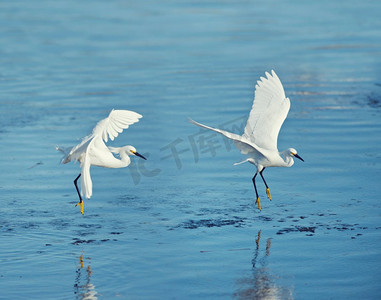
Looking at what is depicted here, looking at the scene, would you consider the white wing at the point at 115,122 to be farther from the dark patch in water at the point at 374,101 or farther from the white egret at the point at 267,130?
the dark patch in water at the point at 374,101

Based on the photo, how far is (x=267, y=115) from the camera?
40.0ft

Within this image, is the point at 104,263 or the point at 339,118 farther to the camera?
the point at 339,118

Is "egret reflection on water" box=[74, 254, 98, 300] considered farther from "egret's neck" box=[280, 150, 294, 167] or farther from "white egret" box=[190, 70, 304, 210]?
"egret's neck" box=[280, 150, 294, 167]

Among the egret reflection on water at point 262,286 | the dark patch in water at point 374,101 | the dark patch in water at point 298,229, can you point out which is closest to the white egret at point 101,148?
the egret reflection on water at point 262,286

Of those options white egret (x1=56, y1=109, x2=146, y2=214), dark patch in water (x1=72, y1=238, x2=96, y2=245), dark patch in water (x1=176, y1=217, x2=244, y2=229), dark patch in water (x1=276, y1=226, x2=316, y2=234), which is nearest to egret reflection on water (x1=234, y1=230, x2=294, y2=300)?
dark patch in water (x1=276, y1=226, x2=316, y2=234)

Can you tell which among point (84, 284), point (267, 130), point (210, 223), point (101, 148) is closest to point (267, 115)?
point (267, 130)

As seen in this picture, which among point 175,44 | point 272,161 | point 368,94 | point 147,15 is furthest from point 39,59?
point 272,161

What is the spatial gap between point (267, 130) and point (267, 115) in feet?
0.91

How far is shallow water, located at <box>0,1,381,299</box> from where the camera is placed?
893 centimetres

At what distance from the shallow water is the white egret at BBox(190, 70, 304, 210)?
0.50 metres

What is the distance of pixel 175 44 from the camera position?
23.3m

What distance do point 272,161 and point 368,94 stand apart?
6846 millimetres

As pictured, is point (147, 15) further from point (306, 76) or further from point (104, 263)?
point (104, 263)

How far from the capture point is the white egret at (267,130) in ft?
38.5
